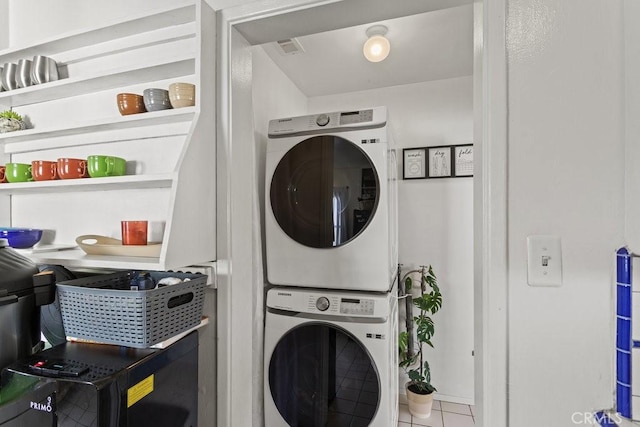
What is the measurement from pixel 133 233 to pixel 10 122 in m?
0.88

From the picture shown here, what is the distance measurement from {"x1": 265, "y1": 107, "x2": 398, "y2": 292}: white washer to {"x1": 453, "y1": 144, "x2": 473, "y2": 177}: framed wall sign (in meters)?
1.00

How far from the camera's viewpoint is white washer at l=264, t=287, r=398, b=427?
1.41 m

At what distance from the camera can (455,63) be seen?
2.09 metres

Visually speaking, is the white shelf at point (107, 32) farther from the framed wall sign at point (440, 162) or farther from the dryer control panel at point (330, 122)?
the framed wall sign at point (440, 162)

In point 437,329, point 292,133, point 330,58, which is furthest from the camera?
point 437,329

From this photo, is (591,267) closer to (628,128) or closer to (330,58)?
(628,128)

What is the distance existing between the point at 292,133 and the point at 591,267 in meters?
1.29

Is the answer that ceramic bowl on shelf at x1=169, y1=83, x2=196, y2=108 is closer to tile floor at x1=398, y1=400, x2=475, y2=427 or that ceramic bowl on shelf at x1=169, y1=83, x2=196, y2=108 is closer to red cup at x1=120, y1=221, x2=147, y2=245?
red cup at x1=120, y1=221, x2=147, y2=245

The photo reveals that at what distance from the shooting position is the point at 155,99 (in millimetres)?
1074

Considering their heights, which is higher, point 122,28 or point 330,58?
point 330,58

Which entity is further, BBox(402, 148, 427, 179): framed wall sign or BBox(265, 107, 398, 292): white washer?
BBox(402, 148, 427, 179): framed wall sign

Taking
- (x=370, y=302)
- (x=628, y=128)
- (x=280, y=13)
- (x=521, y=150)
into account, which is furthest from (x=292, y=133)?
(x=628, y=128)

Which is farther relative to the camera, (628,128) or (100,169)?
(100,169)

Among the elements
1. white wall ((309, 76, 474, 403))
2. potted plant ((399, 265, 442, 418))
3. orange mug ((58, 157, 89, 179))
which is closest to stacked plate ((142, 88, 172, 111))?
orange mug ((58, 157, 89, 179))
